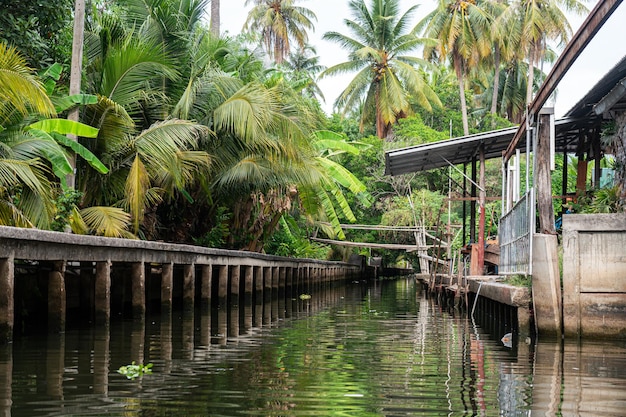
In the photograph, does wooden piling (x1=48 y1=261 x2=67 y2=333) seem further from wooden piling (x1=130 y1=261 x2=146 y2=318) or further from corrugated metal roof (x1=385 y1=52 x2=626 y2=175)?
corrugated metal roof (x1=385 y1=52 x2=626 y2=175)

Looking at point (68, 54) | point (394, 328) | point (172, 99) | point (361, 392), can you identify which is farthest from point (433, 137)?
point (361, 392)

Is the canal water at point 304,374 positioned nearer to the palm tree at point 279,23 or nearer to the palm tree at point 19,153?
the palm tree at point 19,153

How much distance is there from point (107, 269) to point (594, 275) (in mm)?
6825

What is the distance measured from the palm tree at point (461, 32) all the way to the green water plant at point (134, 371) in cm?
3228

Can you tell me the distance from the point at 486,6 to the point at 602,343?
3343cm

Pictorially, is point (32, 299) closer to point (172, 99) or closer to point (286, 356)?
point (286, 356)

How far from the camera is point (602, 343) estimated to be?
10023mm

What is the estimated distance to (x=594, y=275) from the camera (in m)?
10.2

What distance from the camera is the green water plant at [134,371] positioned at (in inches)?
283

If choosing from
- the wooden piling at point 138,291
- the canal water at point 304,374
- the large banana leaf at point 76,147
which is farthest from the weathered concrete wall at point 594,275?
the large banana leaf at point 76,147

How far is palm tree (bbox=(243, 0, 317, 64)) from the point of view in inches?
1775

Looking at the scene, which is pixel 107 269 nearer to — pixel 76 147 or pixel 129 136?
pixel 76 147

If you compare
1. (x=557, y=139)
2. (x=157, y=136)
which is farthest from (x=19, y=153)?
(x=557, y=139)

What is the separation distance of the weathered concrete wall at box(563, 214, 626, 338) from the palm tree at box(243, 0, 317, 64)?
119 ft
